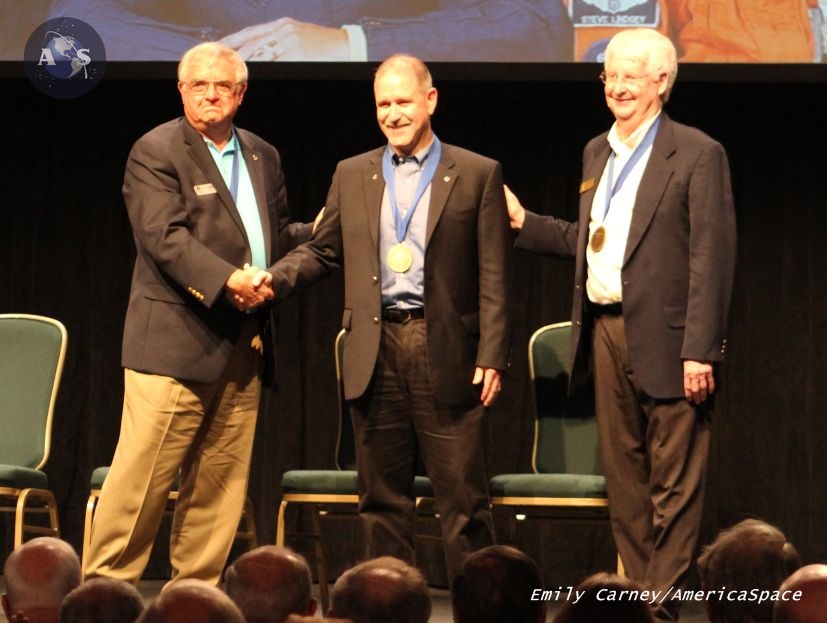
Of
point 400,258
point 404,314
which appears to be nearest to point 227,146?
point 400,258

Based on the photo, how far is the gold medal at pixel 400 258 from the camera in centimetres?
411

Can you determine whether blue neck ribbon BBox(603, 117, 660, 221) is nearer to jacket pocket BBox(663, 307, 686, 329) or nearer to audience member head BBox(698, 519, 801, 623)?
jacket pocket BBox(663, 307, 686, 329)

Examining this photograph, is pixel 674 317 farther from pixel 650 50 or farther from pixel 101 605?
pixel 101 605

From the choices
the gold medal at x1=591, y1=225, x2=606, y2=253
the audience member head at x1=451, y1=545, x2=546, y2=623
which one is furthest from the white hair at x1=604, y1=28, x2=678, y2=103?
the audience member head at x1=451, y1=545, x2=546, y2=623

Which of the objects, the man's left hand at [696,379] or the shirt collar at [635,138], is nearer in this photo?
the man's left hand at [696,379]

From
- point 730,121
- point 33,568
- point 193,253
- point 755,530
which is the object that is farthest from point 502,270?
point 730,121

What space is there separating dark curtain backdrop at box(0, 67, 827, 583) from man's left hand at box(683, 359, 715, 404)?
208 cm

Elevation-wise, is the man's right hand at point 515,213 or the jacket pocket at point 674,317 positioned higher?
the man's right hand at point 515,213

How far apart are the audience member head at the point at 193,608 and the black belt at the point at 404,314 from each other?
2085mm

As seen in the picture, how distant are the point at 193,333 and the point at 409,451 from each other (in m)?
0.77

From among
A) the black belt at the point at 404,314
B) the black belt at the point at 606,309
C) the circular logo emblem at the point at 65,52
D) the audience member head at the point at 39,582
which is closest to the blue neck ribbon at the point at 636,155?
the black belt at the point at 606,309

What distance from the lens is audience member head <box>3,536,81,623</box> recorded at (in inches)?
99.5

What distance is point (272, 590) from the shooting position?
2516 millimetres

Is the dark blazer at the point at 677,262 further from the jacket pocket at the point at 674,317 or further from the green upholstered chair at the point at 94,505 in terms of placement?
the green upholstered chair at the point at 94,505
